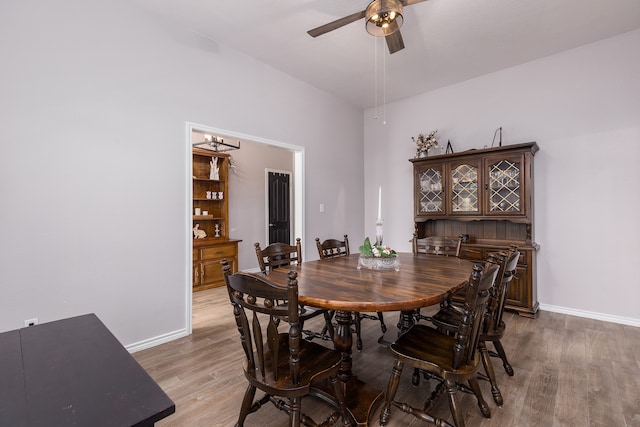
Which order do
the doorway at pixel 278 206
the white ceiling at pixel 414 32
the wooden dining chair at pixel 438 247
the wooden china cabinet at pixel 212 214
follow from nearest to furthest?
the white ceiling at pixel 414 32 → the wooden dining chair at pixel 438 247 → the wooden china cabinet at pixel 212 214 → the doorway at pixel 278 206

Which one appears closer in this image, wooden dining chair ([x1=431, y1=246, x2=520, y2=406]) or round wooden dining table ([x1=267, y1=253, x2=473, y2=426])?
round wooden dining table ([x1=267, y1=253, x2=473, y2=426])

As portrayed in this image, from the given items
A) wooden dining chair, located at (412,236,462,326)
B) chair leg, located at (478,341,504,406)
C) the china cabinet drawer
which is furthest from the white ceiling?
the china cabinet drawer

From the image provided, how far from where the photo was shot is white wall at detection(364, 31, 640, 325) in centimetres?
307

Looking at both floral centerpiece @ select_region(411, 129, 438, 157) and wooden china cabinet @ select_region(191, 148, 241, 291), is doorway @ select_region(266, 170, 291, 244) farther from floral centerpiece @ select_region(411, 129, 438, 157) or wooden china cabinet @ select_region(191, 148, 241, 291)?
floral centerpiece @ select_region(411, 129, 438, 157)

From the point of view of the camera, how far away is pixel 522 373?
7.05 ft

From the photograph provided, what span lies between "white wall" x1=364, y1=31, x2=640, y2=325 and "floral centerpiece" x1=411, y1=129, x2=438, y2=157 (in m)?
0.42

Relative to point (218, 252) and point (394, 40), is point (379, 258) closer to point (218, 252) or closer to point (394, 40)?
point (394, 40)

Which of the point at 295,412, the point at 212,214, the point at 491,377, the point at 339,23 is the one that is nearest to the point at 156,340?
the point at 295,412

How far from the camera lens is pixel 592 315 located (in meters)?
3.25

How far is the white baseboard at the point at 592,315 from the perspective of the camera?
10.0 feet

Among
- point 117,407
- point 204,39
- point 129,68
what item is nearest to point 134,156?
point 129,68

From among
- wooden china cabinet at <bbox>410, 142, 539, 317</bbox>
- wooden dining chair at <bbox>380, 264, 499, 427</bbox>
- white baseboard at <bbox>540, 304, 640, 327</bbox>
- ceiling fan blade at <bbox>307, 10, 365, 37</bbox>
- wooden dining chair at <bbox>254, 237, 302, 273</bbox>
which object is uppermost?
ceiling fan blade at <bbox>307, 10, 365, 37</bbox>

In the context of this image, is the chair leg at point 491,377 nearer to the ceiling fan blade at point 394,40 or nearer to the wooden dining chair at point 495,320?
the wooden dining chair at point 495,320

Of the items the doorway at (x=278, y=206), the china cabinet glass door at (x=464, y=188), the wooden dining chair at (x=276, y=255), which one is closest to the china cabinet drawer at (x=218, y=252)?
the doorway at (x=278, y=206)
